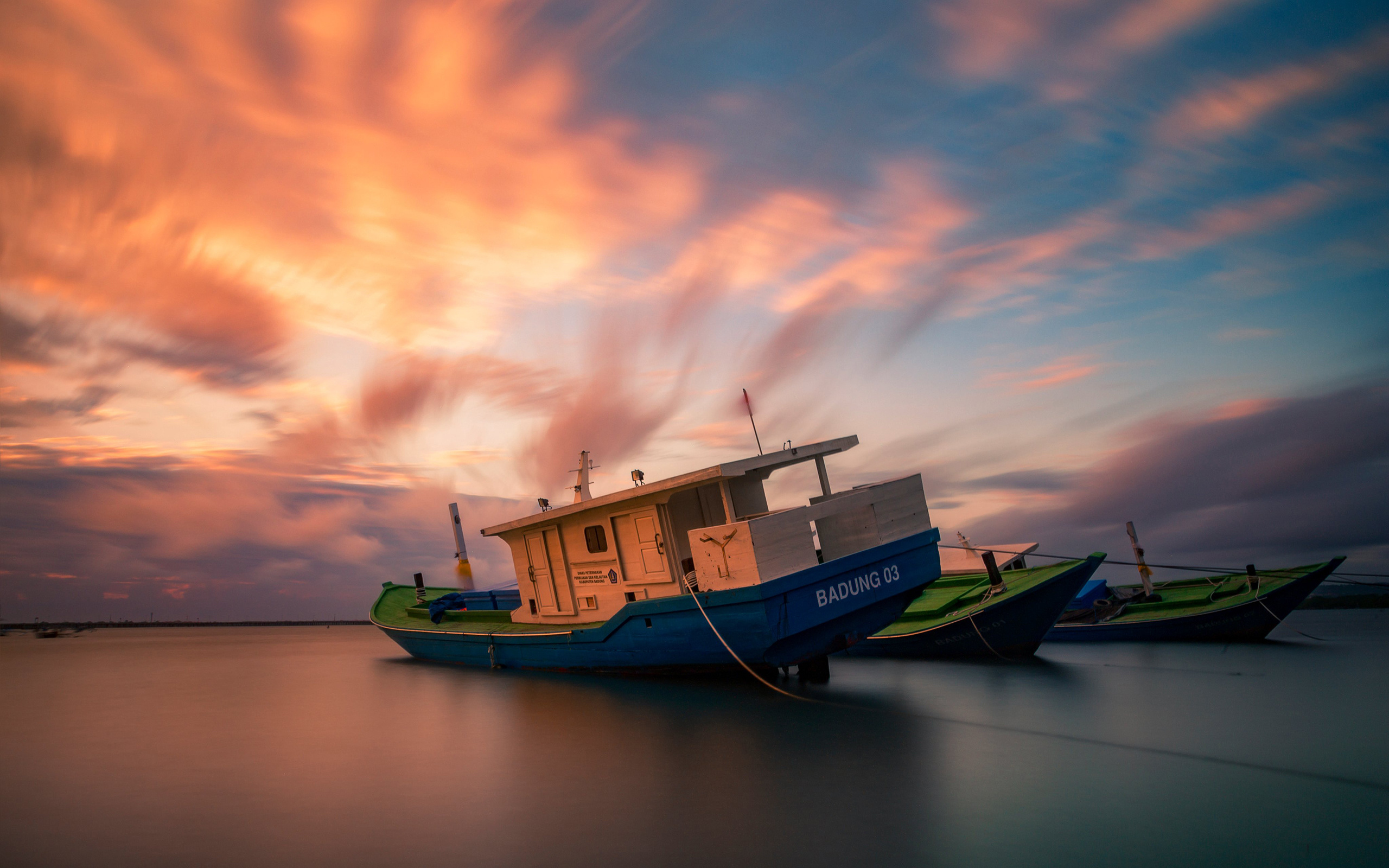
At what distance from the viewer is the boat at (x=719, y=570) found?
11672mm

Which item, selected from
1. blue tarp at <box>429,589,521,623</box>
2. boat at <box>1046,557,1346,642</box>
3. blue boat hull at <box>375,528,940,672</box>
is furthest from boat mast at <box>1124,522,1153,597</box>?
blue tarp at <box>429,589,521,623</box>

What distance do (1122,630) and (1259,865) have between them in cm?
1673

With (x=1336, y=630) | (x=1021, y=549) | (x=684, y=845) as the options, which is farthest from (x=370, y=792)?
(x=1336, y=630)

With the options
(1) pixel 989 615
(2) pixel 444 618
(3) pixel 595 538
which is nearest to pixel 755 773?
(3) pixel 595 538

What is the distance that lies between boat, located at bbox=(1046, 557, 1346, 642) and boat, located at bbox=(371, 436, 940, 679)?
10513mm

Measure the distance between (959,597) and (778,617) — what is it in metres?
8.84

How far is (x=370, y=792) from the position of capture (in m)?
8.69

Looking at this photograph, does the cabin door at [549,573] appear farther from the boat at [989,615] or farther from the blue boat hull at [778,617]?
the boat at [989,615]

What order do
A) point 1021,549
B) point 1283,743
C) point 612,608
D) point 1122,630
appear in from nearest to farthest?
1. point 1283,743
2. point 612,608
3. point 1122,630
4. point 1021,549

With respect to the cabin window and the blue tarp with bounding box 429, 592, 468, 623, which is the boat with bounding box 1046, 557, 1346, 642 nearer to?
the cabin window

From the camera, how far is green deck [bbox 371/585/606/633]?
55.8 ft

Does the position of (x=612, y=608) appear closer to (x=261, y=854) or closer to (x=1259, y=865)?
(x=261, y=854)

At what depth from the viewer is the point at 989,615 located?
16.6 m

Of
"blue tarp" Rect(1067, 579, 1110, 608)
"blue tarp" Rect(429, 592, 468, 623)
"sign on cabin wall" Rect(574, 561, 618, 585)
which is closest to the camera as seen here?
"sign on cabin wall" Rect(574, 561, 618, 585)
